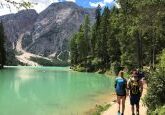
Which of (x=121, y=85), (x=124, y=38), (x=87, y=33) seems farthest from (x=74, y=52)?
(x=121, y=85)

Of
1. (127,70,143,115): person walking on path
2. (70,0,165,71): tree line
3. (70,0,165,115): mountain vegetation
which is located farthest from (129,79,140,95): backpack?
(70,0,165,71): tree line

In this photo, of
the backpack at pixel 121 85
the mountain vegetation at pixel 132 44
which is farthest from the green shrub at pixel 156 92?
the backpack at pixel 121 85

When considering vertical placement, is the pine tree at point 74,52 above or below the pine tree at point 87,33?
below

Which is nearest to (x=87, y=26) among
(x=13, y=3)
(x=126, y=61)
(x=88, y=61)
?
(x=88, y=61)

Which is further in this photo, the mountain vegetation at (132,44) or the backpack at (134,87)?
the mountain vegetation at (132,44)

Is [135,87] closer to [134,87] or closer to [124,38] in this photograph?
[134,87]

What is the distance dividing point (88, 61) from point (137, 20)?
74352 millimetres

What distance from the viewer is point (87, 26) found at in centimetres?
13250

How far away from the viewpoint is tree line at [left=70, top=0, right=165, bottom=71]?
33.9 metres

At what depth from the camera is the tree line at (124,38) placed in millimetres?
33875

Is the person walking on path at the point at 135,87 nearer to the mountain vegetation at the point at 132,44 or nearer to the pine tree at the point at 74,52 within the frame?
the mountain vegetation at the point at 132,44

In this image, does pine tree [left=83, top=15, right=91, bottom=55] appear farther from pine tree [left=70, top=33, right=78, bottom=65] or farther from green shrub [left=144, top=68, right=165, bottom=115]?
green shrub [left=144, top=68, right=165, bottom=115]

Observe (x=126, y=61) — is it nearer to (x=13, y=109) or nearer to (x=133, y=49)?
(x=133, y=49)

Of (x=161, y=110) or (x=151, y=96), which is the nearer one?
(x=161, y=110)
